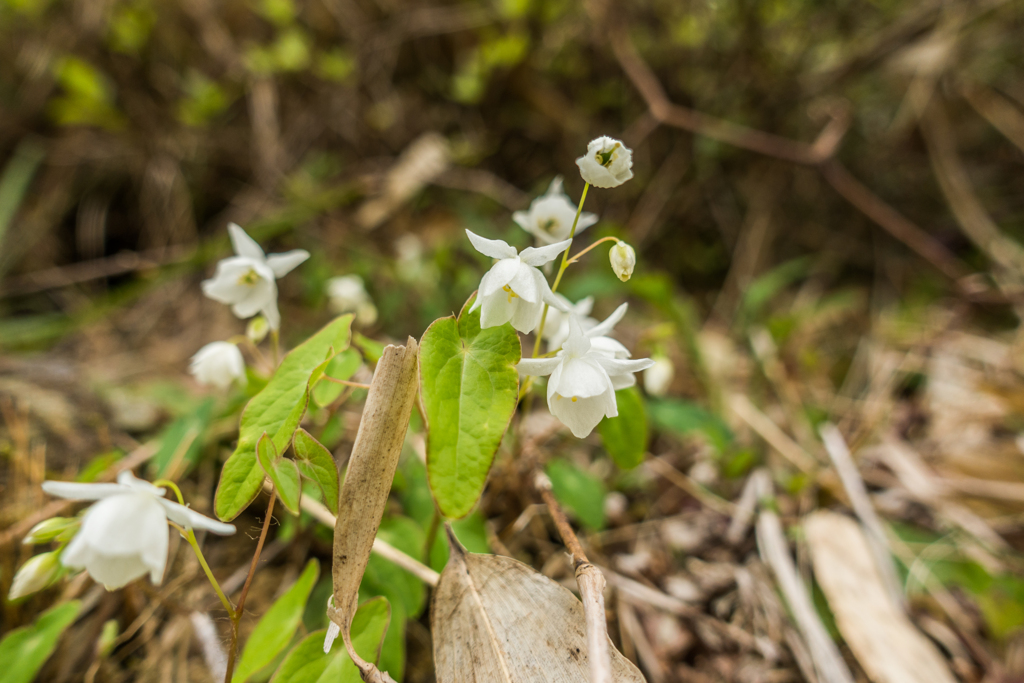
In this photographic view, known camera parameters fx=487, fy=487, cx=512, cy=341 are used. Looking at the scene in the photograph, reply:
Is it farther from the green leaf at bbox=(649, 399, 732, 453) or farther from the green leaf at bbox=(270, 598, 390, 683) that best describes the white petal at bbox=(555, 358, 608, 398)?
the green leaf at bbox=(649, 399, 732, 453)

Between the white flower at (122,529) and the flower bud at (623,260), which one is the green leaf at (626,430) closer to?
the flower bud at (623,260)

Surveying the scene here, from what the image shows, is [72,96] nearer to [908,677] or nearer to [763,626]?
[763,626]

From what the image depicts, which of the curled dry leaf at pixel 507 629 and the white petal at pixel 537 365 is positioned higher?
the white petal at pixel 537 365

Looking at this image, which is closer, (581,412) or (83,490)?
(83,490)

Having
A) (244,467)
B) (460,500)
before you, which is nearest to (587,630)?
(460,500)

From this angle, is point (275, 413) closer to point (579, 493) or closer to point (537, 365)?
point (537, 365)

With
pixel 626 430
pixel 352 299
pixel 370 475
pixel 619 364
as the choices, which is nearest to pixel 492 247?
pixel 619 364

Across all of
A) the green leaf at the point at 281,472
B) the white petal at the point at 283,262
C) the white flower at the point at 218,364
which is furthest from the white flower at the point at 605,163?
the white flower at the point at 218,364
